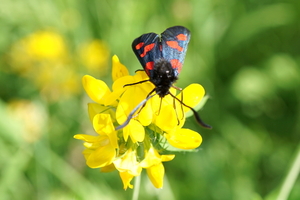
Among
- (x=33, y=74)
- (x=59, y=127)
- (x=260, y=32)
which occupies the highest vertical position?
(x=260, y=32)

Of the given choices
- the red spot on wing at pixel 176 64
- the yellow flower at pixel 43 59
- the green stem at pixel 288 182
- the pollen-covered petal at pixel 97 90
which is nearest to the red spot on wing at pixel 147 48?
the red spot on wing at pixel 176 64

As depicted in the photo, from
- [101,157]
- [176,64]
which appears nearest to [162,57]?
[176,64]

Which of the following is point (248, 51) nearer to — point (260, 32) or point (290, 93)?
point (260, 32)

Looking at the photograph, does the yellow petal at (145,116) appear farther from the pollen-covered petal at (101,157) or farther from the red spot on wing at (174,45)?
the red spot on wing at (174,45)

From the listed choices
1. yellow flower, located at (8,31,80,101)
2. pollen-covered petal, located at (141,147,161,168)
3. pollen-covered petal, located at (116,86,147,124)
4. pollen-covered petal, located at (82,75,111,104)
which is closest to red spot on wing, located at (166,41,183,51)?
pollen-covered petal, located at (116,86,147,124)

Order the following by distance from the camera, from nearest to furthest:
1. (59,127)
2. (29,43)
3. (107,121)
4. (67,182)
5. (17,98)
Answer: (107,121)
(67,182)
(59,127)
(17,98)
(29,43)

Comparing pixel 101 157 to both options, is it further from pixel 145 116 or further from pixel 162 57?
pixel 162 57

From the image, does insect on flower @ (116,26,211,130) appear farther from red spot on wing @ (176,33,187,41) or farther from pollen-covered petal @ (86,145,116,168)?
pollen-covered petal @ (86,145,116,168)

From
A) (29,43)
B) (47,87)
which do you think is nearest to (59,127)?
(47,87)
